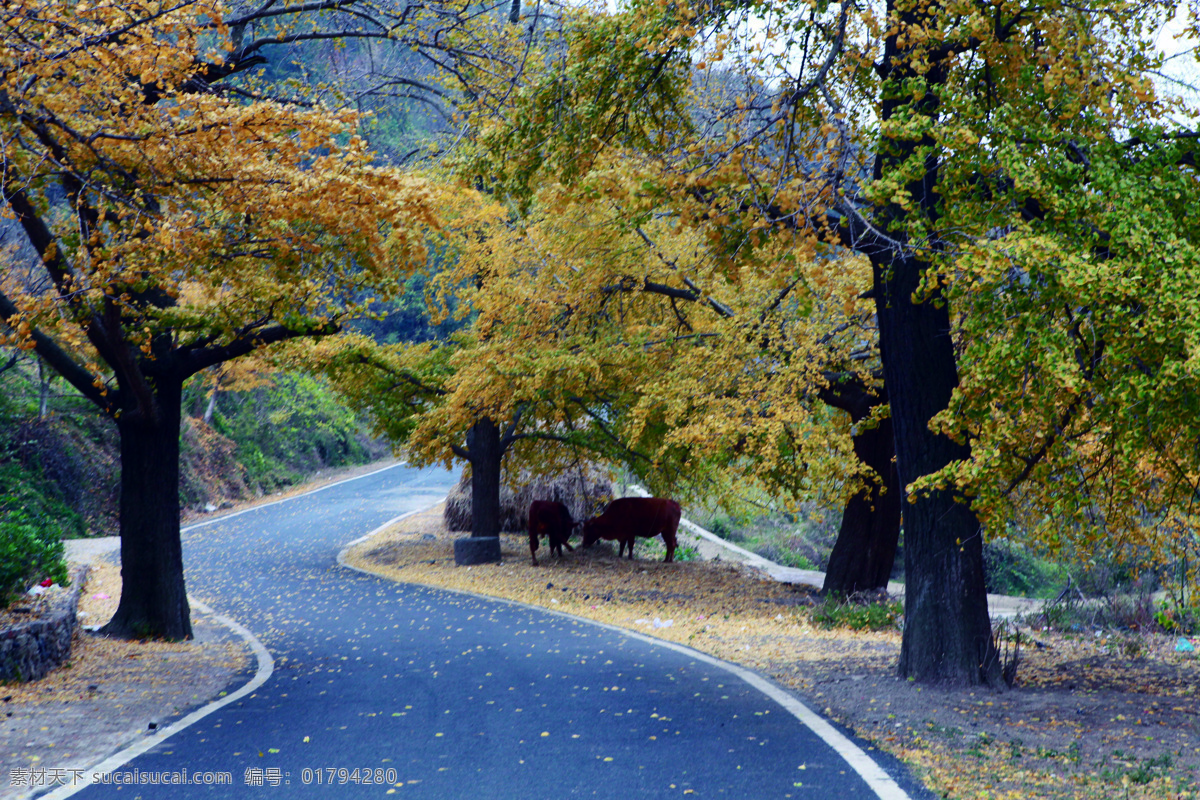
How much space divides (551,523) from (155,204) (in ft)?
38.2

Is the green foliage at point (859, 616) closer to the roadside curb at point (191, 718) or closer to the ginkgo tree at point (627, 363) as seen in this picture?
the ginkgo tree at point (627, 363)

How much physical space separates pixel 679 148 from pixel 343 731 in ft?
17.6

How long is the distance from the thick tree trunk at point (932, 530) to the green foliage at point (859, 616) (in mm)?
4034

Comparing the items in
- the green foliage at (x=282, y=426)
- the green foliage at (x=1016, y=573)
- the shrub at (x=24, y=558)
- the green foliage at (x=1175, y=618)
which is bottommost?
the green foliage at (x=1016, y=573)

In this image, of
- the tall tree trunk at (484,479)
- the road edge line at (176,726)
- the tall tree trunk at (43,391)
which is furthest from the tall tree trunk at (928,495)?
the tall tree trunk at (43,391)

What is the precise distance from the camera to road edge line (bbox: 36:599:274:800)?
17.6ft

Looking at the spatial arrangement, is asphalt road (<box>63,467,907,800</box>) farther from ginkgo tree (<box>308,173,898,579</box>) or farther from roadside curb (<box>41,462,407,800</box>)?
ginkgo tree (<box>308,173,898,579</box>)

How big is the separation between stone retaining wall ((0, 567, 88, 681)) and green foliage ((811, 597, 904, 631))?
869 cm

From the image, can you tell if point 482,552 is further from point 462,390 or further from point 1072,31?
point 1072,31

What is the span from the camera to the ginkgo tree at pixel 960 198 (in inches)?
229

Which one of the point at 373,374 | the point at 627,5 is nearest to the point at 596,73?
the point at 627,5

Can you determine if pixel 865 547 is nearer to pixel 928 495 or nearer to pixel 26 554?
pixel 928 495

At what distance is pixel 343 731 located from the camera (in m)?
6.66

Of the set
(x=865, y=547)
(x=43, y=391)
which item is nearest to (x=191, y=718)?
(x=865, y=547)
